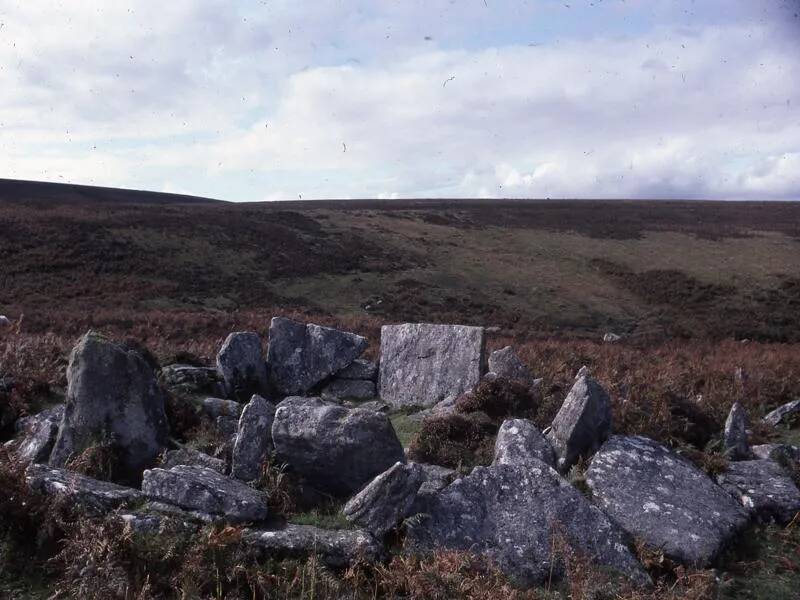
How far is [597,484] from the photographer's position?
8.35m

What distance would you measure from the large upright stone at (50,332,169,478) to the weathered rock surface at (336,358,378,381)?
17.9ft

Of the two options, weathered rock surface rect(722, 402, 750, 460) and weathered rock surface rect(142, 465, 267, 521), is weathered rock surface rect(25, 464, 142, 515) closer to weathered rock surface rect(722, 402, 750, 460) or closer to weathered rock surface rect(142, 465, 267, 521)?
weathered rock surface rect(142, 465, 267, 521)

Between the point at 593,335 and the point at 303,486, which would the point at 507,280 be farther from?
the point at 303,486

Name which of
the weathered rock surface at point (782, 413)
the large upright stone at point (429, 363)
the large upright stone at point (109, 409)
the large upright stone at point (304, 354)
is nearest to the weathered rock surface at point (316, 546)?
the large upright stone at point (109, 409)

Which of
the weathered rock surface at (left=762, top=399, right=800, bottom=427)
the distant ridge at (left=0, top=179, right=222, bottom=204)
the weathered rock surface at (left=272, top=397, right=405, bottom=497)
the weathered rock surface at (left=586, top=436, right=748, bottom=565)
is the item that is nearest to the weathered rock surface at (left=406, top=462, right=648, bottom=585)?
the weathered rock surface at (left=586, top=436, right=748, bottom=565)

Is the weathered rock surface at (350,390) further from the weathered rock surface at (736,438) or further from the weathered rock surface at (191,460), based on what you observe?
the weathered rock surface at (736,438)

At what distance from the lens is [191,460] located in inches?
Answer: 332

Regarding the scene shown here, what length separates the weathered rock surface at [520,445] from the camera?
349 inches

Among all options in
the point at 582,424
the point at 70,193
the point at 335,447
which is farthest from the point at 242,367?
the point at 70,193

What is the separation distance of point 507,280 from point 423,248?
30.0 feet

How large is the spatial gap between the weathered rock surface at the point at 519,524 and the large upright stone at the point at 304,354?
6263 mm

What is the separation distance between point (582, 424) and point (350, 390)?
5.83 metres

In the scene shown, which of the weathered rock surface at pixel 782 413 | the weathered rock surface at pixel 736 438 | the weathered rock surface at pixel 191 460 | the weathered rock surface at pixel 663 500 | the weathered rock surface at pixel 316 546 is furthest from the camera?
the weathered rock surface at pixel 782 413

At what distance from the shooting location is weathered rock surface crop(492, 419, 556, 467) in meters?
8.86
